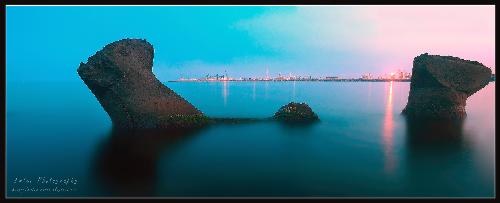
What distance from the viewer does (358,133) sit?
2753 cm

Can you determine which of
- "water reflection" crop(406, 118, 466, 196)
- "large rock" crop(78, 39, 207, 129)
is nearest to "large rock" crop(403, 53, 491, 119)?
"water reflection" crop(406, 118, 466, 196)

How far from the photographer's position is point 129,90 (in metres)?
25.5

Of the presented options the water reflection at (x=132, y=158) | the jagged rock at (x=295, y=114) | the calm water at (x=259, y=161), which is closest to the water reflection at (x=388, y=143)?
the calm water at (x=259, y=161)

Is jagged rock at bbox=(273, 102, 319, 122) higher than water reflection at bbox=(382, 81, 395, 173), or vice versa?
jagged rock at bbox=(273, 102, 319, 122)

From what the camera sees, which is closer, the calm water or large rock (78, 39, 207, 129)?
the calm water

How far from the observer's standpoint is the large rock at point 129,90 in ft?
83.8

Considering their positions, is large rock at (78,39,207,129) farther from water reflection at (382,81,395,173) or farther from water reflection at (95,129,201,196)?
water reflection at (382,81,395,173)

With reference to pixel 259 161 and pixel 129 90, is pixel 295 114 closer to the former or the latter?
pixel 129 90

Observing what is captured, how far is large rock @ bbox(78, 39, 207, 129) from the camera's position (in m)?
25.5

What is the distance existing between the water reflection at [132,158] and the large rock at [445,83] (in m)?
18.6

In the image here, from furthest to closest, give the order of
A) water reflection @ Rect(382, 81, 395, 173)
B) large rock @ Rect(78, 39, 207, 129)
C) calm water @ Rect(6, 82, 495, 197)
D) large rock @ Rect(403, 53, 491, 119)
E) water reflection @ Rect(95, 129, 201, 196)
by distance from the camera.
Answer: large rock @ Rect(403, 53, 491, 119) → large rock @ Rect(78, 39, 207, 129) → water reflection @ Rect(382, 81, 395, 173) → water reflection @ Rect(95, 129, 201, 196) → calm water @ Rect(6, 82, 495, 197)

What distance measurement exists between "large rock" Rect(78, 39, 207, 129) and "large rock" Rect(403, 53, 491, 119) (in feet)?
60.7

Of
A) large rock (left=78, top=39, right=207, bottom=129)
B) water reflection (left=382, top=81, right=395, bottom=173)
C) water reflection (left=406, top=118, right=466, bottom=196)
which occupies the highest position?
large rock (left=78, top=39, right=207, bottom=129)

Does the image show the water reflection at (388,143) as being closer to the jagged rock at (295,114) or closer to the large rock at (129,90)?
the jagged rock at (295,114)
